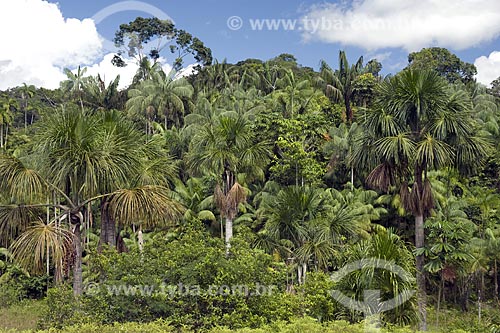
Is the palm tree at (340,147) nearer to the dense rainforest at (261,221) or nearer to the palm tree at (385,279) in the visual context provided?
the dense rainforest at (261,221)

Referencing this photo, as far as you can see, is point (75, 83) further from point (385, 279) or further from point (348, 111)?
point (385, 279)

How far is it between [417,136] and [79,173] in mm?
8445

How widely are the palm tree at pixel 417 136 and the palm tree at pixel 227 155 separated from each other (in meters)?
3.37

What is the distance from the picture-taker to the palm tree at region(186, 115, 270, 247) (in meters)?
13.8

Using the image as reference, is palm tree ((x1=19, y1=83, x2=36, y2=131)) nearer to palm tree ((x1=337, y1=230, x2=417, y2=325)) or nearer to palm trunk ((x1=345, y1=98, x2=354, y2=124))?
palm trunk ((x1=345, y1=98, x2=354, y2=124))

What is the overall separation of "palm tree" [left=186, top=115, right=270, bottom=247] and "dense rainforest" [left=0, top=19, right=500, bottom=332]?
46mm

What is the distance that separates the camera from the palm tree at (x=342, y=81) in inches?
1102

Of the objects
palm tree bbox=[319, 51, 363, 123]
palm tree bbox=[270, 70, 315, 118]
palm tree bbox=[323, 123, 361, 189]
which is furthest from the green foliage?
palm tree bbox=[323, 123, 361, 189]

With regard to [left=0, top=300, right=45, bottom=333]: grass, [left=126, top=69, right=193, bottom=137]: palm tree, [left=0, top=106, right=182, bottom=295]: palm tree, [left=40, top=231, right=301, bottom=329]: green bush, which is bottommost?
[left=0, top=300, right=45, bottom=333]: grass

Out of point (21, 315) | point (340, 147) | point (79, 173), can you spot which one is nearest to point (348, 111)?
point (340, 147)

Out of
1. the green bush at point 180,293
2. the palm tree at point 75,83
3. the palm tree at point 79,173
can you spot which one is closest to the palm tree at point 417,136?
the green bush at point 180,293


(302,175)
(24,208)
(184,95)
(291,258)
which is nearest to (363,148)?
(291,258)

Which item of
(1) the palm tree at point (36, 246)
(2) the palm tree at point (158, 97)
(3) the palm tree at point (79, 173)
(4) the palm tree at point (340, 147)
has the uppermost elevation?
(2) the palm tree at point (158, 97)

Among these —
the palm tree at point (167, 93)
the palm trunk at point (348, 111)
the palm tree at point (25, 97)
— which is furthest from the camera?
the palm tree at point (25, 97)
